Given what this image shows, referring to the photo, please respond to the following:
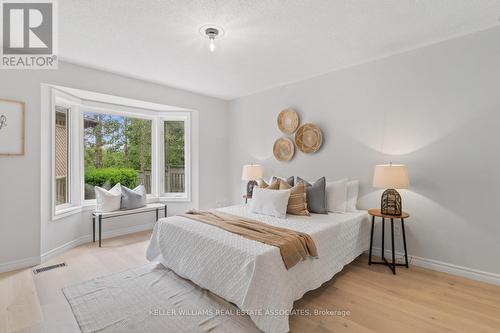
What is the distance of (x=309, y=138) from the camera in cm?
378

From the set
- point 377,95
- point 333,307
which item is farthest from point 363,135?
point 333,307

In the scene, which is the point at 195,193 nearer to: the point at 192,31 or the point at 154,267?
the point at 154,267

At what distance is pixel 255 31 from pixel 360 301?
2.74m

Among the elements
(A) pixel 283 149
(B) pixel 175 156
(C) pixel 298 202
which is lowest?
(C) pixel 298 202

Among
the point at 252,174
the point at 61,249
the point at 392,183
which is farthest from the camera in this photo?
the point at 252,174

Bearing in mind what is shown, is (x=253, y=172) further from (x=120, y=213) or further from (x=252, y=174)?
(x=120, y=213)

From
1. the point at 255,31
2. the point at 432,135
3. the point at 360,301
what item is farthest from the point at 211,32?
the point at 360,301

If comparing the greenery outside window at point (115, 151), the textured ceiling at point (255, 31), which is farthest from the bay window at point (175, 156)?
the textured ceiling at point (255, 31)

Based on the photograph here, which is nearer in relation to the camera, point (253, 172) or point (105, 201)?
point (105, 201)

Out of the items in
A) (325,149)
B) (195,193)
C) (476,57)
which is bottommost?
(195,193)

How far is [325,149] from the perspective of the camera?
3.66 metres

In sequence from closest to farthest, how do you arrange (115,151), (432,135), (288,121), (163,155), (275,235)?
(275,235) → (432,135) → (288,121) → (115,151) → (163,155)

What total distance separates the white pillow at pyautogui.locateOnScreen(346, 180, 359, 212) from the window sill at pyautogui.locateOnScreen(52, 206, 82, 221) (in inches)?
149

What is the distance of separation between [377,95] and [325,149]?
3.19 ft
